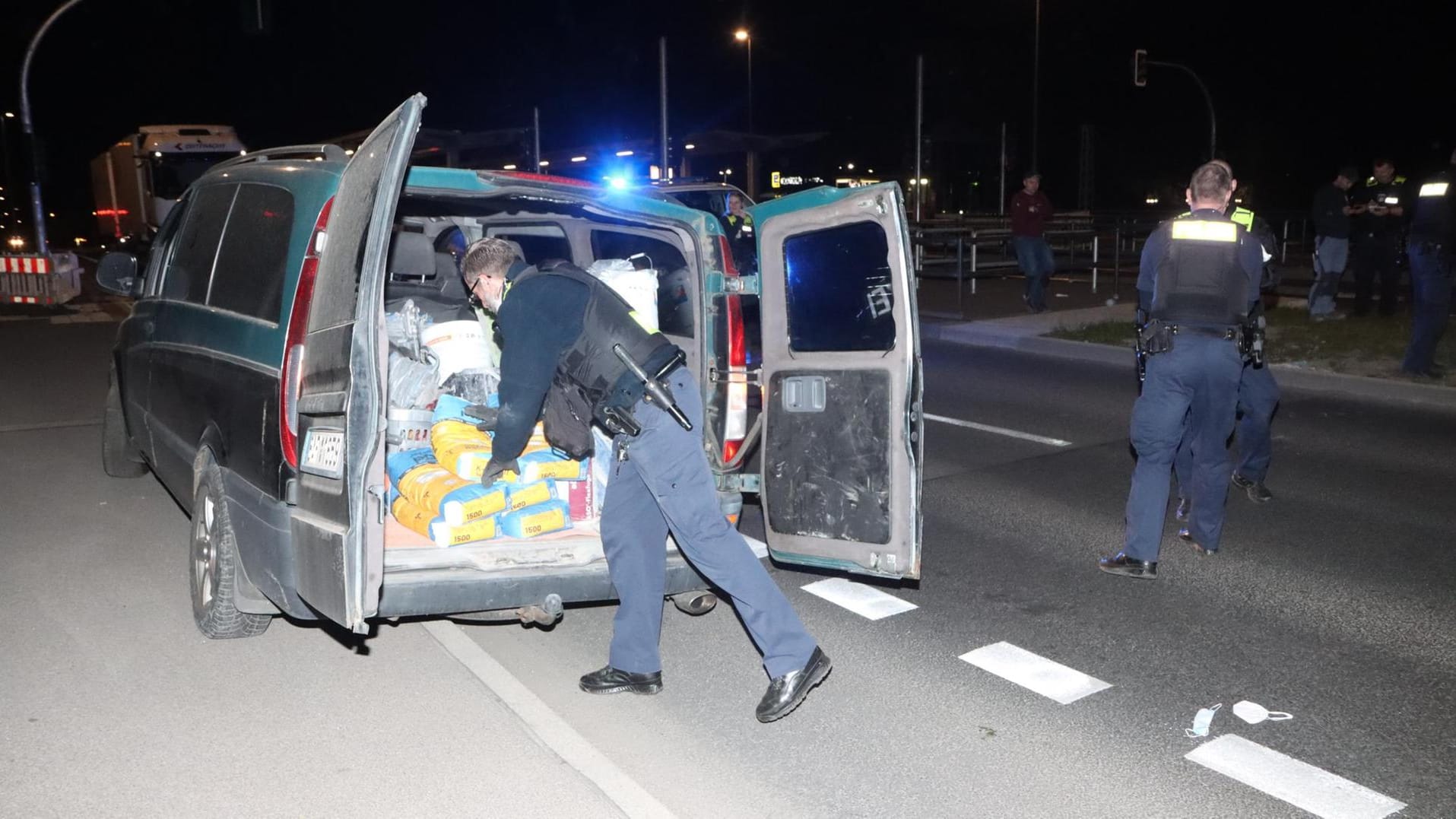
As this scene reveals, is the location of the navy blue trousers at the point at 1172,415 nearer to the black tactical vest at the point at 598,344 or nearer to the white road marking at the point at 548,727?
the black tactical vest at the point at 598,344

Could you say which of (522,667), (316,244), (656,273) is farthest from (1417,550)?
(316,244)

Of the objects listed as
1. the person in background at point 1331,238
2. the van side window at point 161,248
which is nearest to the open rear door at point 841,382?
the van side window at point 161,248

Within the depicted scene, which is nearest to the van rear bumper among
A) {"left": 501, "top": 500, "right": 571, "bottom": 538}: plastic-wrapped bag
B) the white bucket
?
{"left": 501, "top": 500, "right": 571, "bottom": 538}: plastic-wrapped bag

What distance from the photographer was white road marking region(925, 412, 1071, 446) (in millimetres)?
8695

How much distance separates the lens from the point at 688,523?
405cm

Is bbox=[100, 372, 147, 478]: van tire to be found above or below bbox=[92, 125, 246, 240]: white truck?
below

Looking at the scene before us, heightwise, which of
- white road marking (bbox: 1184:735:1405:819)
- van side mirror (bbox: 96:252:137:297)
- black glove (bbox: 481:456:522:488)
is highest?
van side mirror (bbox: 96:252:137:297)

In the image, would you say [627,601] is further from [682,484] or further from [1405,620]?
[1405,620]

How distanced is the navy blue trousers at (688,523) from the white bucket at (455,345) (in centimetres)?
183

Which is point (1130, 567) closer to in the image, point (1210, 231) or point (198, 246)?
point (1210, 231)

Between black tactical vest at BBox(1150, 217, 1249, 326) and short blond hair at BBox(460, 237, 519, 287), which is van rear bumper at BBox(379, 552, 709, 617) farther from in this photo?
black tactical vest at BBox(1150, 217, 1249, 326)

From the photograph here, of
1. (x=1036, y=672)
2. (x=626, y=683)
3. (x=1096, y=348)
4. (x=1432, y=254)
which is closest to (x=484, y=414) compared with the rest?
(x=626, y=683)

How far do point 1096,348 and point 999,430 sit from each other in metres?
4.76

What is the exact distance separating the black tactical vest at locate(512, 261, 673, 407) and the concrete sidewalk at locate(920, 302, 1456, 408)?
8.54 meters
